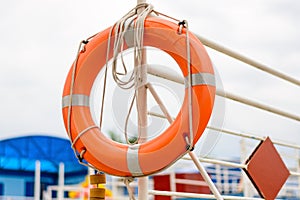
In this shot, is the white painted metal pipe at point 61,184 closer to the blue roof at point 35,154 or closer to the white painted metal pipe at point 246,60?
the blue roof at point 35,154

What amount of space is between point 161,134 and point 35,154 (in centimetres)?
1060

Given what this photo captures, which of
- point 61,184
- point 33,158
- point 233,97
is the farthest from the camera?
point 33,158

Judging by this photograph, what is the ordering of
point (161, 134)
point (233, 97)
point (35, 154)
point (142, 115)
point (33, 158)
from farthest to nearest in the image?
point (35, 154) → point (33, 158) → point (233, 97) → point (142, 115) → point (161, 134)

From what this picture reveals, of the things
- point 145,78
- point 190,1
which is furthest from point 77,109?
point 190,1

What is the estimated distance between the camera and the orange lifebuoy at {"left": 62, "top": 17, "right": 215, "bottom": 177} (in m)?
1.33

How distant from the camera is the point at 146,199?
1499 millimetres

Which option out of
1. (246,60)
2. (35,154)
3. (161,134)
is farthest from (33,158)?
(161,134)

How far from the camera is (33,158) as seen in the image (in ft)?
37.4

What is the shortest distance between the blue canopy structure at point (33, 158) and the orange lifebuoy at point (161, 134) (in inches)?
387

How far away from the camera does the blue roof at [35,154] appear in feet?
36.6

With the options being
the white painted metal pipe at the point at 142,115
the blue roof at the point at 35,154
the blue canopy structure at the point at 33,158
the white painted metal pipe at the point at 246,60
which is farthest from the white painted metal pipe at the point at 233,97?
the blue roof at the point at 35,154

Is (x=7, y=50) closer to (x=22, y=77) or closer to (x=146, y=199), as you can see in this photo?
(x=22, y=77)

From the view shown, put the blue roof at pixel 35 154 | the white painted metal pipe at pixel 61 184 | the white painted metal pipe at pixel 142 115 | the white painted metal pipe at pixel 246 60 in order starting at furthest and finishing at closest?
the blue roof at pixel 35 154 < the white painted metal pipe at pixel 61 184 < the white painted metal pipe at pixel 246 60 < the white painted metal pipe at pixel 142 115

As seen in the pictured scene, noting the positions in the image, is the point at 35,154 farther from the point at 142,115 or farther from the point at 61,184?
the point at 142,115
